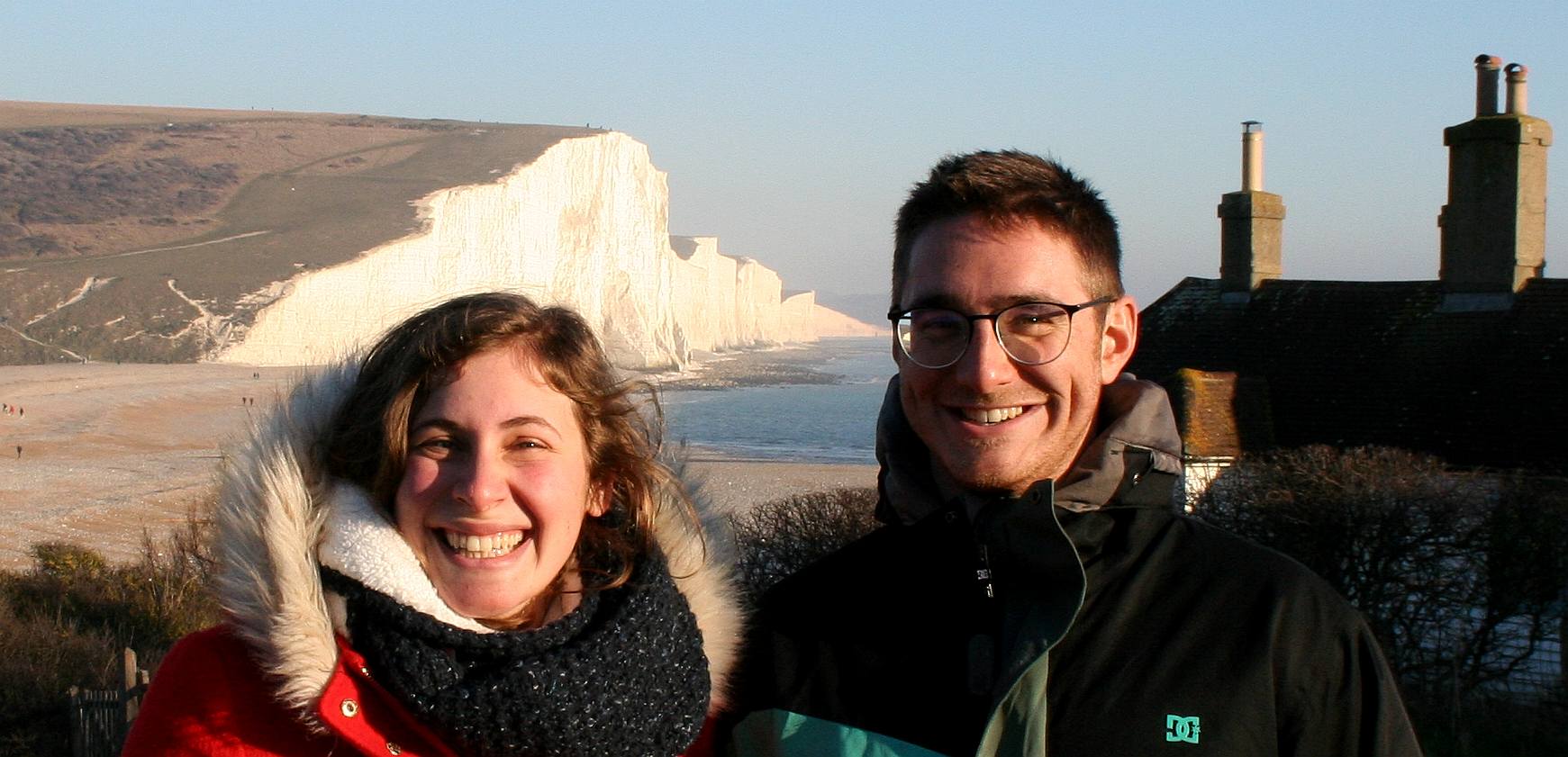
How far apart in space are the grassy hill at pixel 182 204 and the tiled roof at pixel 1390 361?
5144 centimetres

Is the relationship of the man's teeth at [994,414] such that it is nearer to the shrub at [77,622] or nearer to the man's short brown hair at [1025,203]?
the man's short brown hair at [1025,203]

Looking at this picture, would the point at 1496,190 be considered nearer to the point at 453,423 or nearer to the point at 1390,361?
the point at 1390,361

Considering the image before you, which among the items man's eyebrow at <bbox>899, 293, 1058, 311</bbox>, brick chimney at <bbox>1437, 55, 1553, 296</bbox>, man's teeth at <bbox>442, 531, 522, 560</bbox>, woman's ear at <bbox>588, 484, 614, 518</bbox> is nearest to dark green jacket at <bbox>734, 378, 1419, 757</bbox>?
man's eyebrow at <bbox>899, 293, 1058, 311</bbox>

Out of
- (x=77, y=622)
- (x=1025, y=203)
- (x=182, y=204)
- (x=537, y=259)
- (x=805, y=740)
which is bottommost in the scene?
(x=77, y=622)

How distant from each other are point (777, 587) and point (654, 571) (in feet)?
0.78

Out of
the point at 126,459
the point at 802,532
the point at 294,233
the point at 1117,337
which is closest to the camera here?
the point at 1117,337

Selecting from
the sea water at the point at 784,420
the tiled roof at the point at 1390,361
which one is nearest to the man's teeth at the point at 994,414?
the tiled roof at the point at 1390,361

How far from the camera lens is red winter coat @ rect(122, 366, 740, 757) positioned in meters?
1.85

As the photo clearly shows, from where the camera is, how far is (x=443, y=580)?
2010mm

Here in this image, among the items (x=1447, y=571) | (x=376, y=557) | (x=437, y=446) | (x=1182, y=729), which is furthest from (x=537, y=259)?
(x=1182, y=729)

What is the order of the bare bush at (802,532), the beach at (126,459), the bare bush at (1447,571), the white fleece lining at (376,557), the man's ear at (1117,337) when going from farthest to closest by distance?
the beach at (126,459) → the bare bush at (802,532) → the bare bush at (1447,571) → the man's ear at (1117,337) → the white fleece lining at (376,557)

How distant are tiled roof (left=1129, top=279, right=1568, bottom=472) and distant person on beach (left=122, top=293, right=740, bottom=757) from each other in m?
11.4

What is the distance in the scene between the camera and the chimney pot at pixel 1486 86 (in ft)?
42.2

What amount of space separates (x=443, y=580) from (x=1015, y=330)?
98 cm
